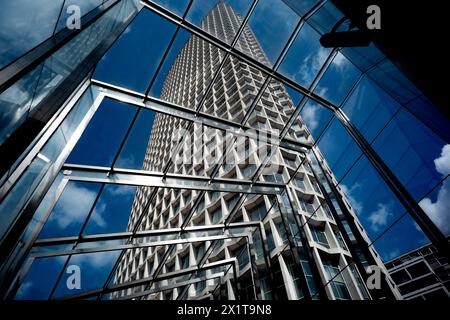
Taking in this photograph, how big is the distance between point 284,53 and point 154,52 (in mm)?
4391

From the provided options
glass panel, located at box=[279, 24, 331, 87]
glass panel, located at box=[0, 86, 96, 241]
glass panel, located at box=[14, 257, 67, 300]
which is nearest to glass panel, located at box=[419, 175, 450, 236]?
glass panel, located at box=[279, 24, 331, 87]

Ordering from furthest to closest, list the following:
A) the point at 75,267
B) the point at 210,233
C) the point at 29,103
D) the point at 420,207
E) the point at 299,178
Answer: the point at 299,178 < the point at 210,233 < the point at 75,267 < the point at 420,207 < the point at 29,103

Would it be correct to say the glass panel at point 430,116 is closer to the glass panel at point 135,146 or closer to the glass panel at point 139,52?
the glass panel at point 139,52

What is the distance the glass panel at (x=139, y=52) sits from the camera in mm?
7844

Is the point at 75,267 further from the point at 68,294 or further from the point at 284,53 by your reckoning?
the point at 284,53

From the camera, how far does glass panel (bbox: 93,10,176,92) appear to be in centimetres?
784

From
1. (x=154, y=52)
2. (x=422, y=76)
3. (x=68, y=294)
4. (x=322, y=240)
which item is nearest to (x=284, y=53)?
(x=154, y=52)

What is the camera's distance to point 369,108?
9.27 m

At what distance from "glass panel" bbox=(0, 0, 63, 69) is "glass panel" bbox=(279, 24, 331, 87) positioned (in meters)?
7.51

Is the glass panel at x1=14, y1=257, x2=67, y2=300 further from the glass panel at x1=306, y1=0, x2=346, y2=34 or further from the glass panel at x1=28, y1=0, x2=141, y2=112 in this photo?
the glass panel at x1=306, y1=0, x2=346, y2=34

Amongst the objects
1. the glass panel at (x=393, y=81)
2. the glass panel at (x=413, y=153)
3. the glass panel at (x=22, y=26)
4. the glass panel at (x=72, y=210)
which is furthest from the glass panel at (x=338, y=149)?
the glass panel at (x=22, y=26)

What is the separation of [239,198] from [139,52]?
7.55m

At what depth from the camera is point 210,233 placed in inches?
500

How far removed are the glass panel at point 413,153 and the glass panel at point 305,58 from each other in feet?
10.7
